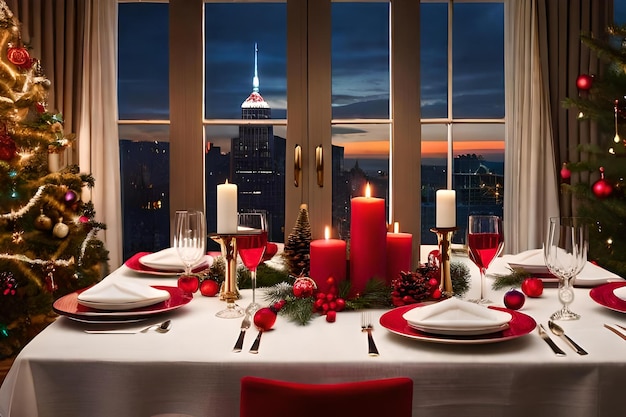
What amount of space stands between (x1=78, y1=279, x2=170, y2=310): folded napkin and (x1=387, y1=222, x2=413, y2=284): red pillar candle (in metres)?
0.54

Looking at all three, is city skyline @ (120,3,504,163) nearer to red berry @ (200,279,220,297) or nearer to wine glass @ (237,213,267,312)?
red berry @ (200,279,220,297)

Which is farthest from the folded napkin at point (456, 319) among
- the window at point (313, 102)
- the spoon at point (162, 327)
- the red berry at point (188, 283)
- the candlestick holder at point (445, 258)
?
the window at point (313, 102)

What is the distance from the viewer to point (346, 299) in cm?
151

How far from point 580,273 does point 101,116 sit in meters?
3.13

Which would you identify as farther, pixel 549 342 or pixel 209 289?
pixel 209 289

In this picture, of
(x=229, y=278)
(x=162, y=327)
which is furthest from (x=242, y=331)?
(x=229, y=278)

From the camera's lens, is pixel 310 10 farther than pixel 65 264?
Yes

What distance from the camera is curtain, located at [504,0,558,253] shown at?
158 inches

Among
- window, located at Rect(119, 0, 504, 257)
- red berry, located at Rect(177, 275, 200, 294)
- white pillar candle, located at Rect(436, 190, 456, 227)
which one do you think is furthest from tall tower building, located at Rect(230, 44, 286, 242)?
white pillar candle, located at Rect(436, 190, 456, 227)

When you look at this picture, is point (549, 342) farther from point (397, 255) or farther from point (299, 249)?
point (299, 249)

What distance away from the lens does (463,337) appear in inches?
46.8

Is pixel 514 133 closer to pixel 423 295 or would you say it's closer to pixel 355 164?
pixel 355 164

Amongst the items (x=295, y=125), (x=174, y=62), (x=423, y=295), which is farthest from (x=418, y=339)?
(x=174, y=62)

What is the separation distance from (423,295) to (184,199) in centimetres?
288
